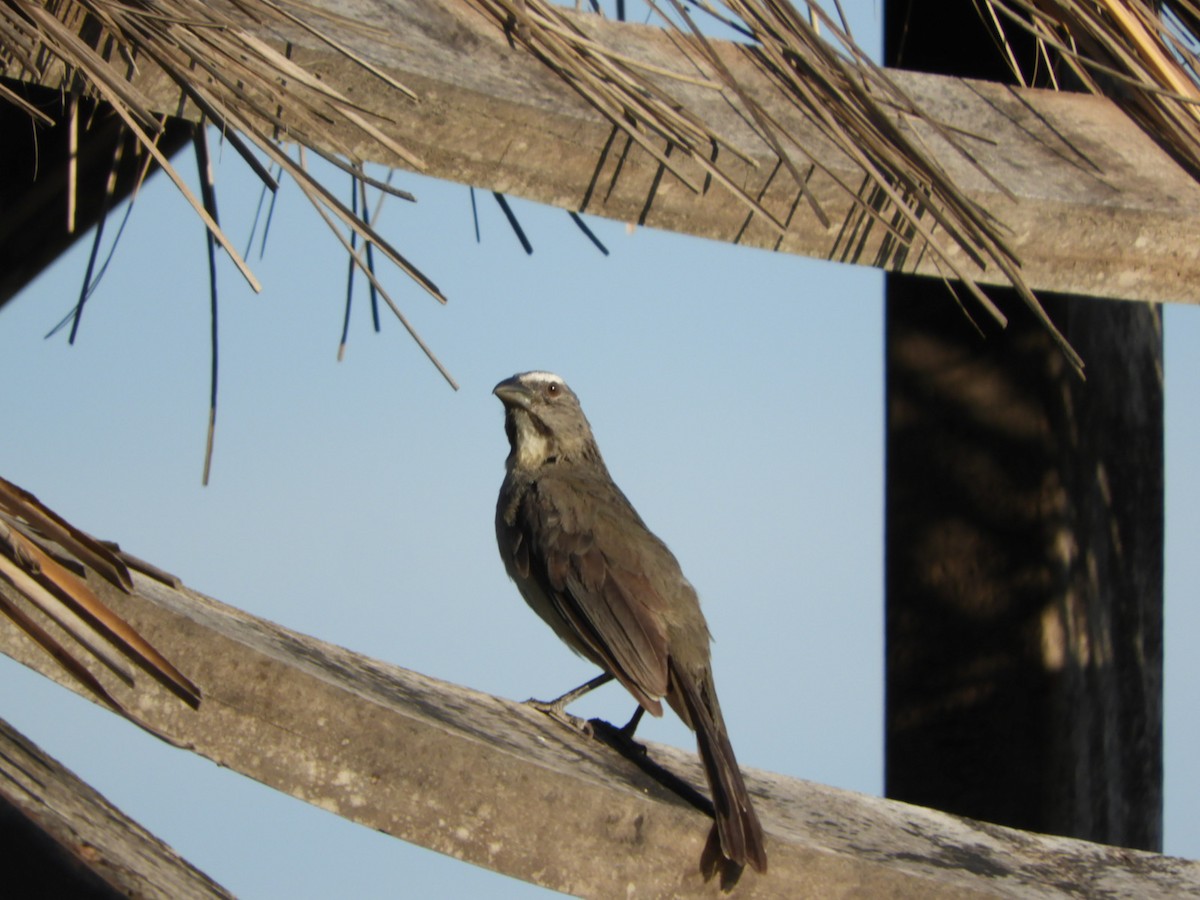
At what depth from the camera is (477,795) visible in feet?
7.36

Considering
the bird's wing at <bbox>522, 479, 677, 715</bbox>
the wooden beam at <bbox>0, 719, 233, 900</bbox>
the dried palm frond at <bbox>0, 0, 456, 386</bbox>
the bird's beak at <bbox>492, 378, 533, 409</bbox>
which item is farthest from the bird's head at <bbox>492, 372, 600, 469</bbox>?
the wooden beam at <bbox>0, 719, 233, 900</bbox>

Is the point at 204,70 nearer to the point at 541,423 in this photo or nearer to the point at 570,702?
the point at 570,702

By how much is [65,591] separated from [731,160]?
4.91ft

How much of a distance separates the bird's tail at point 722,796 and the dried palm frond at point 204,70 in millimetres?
817

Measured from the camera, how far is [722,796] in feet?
8.69

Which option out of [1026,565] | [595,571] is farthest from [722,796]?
[595,571]

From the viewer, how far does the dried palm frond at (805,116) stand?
2729 mm

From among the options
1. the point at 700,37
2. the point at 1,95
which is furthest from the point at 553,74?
the point at 1,95

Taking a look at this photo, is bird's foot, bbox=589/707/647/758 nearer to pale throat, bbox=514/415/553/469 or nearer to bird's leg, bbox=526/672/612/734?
bird's leg, bbox=526/672/612/734

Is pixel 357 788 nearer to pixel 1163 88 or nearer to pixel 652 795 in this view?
pixel 652 795

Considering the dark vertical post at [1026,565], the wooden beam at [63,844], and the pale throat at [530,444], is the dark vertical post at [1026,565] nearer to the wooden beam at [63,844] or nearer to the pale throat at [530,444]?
the pale throat at [530,444]

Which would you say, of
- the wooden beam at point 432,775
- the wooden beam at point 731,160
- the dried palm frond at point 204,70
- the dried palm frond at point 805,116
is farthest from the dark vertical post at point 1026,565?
the dried palm frond at point 204,70

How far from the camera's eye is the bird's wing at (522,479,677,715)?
3.76 meters

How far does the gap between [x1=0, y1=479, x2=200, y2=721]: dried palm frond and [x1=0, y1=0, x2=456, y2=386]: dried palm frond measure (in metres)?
0.58
